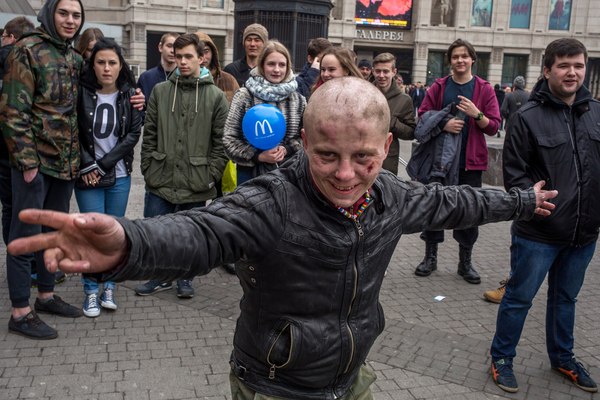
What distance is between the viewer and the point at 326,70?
223 inches

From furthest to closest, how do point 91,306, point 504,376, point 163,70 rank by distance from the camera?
point 163,70 → point 91,306 → point 504,376

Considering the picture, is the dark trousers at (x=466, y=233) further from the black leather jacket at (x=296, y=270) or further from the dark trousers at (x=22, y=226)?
the black leather jacket at (x=296, y=270)

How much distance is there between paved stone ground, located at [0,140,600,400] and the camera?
158 inches

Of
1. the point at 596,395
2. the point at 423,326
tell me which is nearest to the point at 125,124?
the point at 423,326

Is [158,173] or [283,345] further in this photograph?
[158,173]

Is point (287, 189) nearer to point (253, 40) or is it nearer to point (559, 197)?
point (559, 197)

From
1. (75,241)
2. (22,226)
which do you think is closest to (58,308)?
(22,226)

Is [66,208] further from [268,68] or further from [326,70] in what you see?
[326,70]

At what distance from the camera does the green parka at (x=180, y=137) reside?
5500mm

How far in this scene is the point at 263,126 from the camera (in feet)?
17.3

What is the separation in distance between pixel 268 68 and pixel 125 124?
134 cm

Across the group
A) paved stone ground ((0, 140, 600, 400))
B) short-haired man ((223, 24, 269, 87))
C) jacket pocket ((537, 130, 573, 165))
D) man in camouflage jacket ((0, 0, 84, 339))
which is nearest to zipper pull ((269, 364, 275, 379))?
paved stone ground ((0, 140, 600, 400))

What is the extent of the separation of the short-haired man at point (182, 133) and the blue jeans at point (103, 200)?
29cm

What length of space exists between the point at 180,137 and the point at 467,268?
10.7 feet
